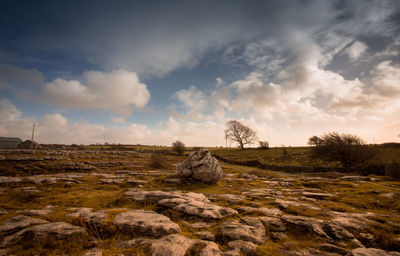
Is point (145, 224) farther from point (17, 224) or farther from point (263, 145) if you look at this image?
point (263, 145)

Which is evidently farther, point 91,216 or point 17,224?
point 91,216

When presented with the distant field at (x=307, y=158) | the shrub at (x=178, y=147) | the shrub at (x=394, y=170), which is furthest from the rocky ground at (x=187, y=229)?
the shrub at (x=178, y=147)

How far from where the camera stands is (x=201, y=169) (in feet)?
47.9

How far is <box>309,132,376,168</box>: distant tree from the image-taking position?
2558 cm

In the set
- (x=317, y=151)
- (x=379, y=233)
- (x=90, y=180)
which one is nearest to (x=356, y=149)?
(x=317, y=151)

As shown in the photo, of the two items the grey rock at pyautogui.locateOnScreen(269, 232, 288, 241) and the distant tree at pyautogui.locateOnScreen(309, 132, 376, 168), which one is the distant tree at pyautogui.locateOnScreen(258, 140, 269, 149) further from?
the grey rock at pyautogui.locateOnScreen(269, 232, 288, 241)

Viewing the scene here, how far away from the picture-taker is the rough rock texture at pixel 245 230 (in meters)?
5.23

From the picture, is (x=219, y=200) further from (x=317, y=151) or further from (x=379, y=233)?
(x=317, y=151)

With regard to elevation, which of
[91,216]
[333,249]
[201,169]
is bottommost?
[333,249]

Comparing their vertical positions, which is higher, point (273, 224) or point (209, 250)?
point (209, 250)

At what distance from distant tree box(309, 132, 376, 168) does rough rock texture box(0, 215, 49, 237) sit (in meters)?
35.5

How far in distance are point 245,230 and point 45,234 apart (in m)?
6.35

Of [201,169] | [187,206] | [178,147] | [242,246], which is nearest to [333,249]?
[242,246]

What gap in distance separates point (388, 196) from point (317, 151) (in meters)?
20.1
